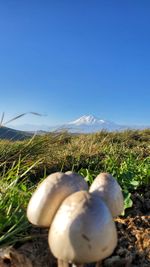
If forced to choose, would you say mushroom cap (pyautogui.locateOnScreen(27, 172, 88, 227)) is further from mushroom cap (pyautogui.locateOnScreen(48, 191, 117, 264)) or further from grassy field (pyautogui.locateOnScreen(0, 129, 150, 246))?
grassy field (pyautogui.locateOnScreen(0, 129, 150, 246))

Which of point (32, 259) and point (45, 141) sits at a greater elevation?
point (45, 141)

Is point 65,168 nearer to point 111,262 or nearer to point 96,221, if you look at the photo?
point 111,262

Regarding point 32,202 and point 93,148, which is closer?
point 32,202

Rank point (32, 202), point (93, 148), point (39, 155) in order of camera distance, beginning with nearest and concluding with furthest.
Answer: point (32, 202) < point (39, 155) < point (93, 148)

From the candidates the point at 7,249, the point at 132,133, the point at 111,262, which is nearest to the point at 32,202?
the point at 7,249

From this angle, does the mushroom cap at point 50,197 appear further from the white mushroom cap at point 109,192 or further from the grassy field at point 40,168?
the grassy field at point 40,168

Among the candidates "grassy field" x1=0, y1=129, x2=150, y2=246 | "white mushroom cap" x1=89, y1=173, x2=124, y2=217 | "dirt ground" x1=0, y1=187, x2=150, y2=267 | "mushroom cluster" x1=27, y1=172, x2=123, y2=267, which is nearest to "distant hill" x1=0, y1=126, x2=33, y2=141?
"grassy field" x1=0, y1=129, x2=150, y2=246
